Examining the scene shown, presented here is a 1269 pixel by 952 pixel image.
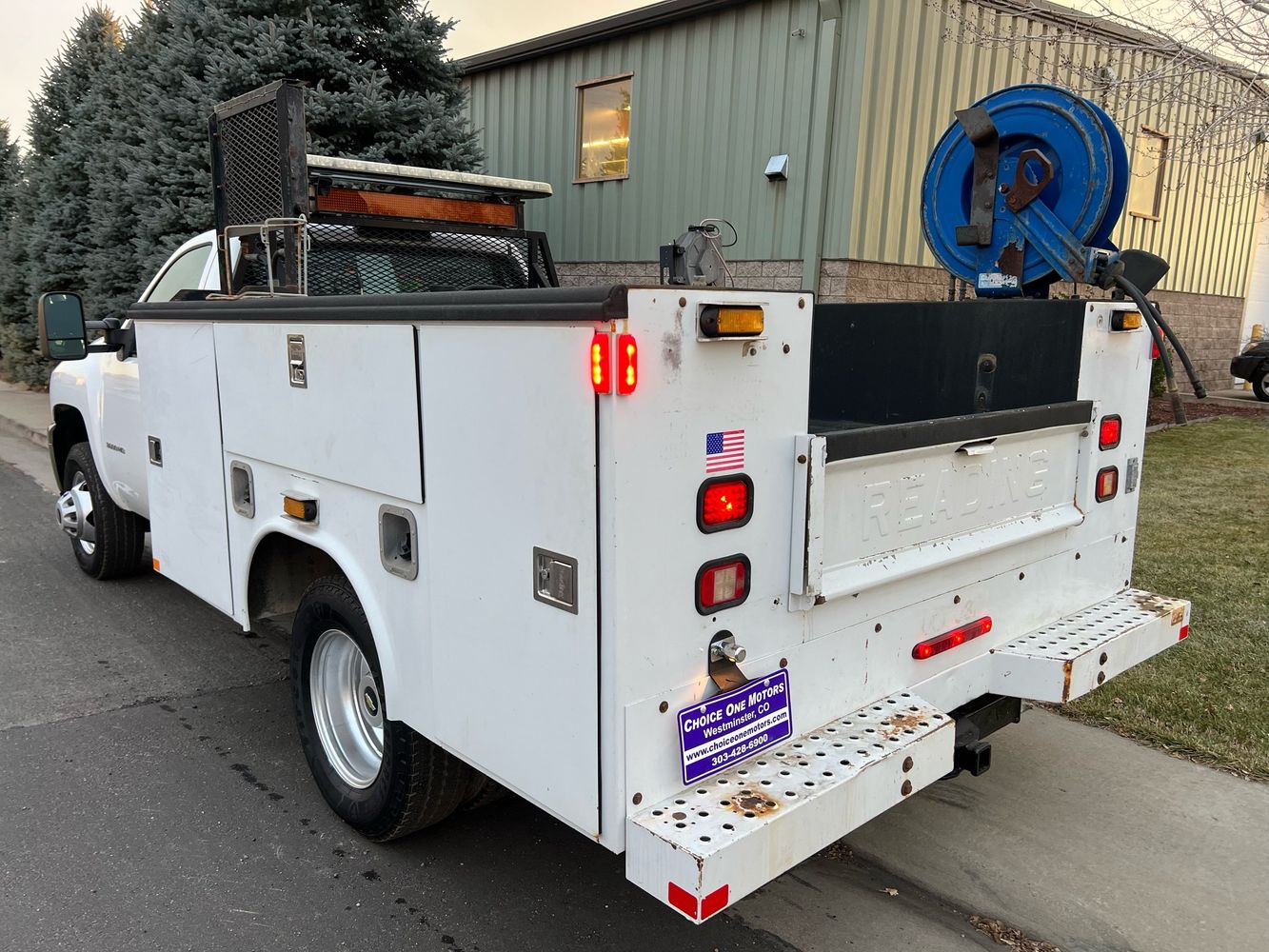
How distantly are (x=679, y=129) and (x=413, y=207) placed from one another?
666 centimetres

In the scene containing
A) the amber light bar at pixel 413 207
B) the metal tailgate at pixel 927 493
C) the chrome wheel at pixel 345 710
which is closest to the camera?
the metal tailgate at pixel 927 493

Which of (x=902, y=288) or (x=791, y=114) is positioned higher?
(x=791, y=114)

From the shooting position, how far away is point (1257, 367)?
15477 millimetres

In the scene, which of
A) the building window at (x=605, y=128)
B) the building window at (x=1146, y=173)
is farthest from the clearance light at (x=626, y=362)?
the building window at (x=1146, y=173)

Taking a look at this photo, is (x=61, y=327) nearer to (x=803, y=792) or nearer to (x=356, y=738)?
(x=356, y=738)

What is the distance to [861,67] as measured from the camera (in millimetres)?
8766

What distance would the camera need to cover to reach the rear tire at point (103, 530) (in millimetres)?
5859

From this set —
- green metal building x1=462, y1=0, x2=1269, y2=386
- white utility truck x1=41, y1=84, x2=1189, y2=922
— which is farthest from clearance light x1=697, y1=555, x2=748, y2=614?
green metal building x1=462, y1=0, x2=1269, y2=386

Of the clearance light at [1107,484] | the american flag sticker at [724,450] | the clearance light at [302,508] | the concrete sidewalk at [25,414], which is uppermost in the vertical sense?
the american flag sticker at [724,450]

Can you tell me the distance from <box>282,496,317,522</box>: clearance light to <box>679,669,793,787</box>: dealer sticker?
1.51 metres

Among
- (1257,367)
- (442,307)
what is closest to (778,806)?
(442,307)

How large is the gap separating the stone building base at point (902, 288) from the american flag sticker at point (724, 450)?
3772 mm

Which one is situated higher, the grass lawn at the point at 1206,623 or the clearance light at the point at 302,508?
the clearance light at the point at 302,508

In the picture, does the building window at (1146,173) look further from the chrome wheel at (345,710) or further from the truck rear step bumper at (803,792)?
the chrome wheel at (345,710)
